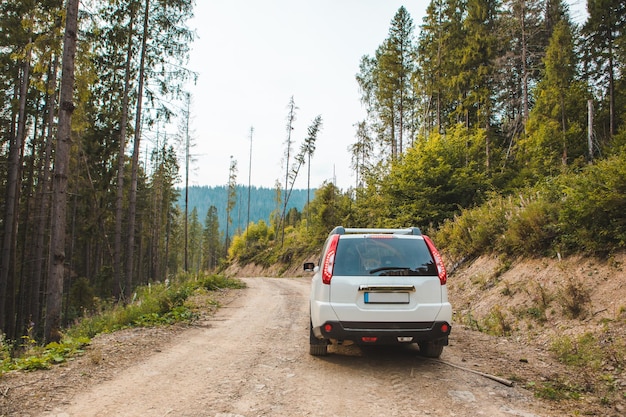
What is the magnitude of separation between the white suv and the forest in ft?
13.7

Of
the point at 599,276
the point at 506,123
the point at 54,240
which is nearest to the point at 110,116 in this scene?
the point at 54,240

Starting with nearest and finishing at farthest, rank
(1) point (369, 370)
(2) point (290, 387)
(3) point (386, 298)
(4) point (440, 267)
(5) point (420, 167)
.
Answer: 1. (2) point (290, 387)
2. (3) point (386, 298)
3. (1) point (369, 370)
4. (4) point (440, 267)
5. (5) point (420, 167)

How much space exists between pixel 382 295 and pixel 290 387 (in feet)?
5.20

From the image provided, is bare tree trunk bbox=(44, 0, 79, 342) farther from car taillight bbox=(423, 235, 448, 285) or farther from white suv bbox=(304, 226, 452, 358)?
car taillight bbox=(423, 235, 448, 285)

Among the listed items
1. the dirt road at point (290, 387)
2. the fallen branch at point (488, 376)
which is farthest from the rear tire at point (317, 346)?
the fallen branch at point (488, 376)

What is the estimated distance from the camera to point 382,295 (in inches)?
195

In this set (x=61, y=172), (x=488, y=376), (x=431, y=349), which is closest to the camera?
(x=488, y=376)

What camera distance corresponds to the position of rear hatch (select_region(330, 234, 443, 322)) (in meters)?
4.92

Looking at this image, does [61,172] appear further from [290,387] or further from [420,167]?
[420,167]

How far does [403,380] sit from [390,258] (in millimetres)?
1537

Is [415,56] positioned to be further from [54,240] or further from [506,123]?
[54,240]

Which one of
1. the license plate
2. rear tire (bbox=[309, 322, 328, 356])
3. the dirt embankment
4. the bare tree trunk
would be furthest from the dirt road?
the bare tree trunk

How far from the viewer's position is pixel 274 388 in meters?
4.38

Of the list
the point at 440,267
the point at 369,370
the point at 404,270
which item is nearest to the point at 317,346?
the point at 369,370
